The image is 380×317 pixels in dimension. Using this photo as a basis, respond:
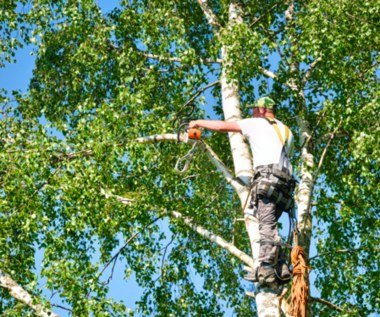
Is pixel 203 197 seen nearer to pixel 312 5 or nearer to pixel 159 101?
pixel 159 101

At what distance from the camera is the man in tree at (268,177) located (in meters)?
9.88

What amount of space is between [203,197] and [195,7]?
16.6 ft

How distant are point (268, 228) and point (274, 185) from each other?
0.49m

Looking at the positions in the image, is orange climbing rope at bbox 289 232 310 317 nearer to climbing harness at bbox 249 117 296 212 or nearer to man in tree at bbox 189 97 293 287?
man in tree at bbox 189 97 293 287

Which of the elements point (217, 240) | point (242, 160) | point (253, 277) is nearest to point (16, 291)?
point (217, 240)

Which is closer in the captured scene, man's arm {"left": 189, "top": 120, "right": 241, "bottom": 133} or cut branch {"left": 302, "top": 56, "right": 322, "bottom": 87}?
man's arm {"left": 189, "top": 120, "right": 241, "bottom": 133}

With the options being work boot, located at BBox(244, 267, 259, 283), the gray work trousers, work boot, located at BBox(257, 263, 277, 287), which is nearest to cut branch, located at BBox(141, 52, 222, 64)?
the gray work trousers

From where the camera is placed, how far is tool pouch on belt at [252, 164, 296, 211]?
1004 cm

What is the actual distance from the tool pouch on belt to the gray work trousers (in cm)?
8

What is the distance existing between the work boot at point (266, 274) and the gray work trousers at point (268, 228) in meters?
0.06

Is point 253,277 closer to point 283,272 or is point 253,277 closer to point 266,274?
point 266,274

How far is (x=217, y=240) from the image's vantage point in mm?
12039

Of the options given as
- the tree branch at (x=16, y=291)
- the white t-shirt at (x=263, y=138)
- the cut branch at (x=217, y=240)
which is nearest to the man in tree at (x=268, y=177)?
the white t-shirt at (x=263, y=138)

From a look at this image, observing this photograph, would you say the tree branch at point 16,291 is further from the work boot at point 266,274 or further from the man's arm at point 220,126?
the man's arm at point 220,126
